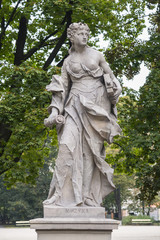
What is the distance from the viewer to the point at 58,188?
6.65m

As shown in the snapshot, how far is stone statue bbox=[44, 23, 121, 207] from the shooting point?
672 cm

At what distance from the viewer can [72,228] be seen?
616 cm

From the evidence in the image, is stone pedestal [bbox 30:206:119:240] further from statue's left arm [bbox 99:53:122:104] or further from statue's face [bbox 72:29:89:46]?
statue's face [bbox 72:29:89:46]

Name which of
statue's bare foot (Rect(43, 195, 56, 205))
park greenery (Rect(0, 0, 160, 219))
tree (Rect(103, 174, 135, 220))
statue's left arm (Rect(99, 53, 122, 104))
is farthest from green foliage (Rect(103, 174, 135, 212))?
statue's bare foot (Rect(43, 195, 56, 205))

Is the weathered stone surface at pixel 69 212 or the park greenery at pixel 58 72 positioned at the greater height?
the park greenery at pixel 58 72

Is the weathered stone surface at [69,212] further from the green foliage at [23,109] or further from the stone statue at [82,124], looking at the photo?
the green foliage at [23,109]

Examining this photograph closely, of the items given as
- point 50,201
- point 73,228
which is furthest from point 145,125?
point 73,228

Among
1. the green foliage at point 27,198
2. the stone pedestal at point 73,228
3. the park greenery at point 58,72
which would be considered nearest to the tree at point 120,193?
the green foliage at point 27,198

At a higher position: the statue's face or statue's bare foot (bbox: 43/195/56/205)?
the statue's face

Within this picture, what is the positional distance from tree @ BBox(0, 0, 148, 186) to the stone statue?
8003 mm

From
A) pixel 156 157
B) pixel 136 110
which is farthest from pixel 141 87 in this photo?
pixel 156 157

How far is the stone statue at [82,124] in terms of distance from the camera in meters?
6.72

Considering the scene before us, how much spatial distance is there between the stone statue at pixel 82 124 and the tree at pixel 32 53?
800 cm

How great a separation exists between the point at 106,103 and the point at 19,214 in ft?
137
